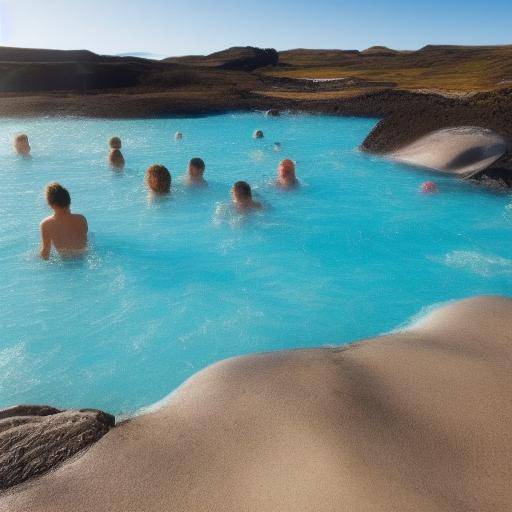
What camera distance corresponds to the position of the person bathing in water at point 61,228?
584 cm

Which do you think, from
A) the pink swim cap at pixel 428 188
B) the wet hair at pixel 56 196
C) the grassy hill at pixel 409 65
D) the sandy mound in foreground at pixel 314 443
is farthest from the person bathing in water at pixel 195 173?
the grassy hill at pixel 409 65

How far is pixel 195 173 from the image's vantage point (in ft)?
31.6

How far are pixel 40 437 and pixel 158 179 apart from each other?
6484 mm

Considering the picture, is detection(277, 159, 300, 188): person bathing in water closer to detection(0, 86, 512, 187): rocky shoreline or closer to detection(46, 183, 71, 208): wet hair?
detection(0, 86, 512, 187): rocky shoreline

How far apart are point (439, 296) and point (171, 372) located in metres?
3.64

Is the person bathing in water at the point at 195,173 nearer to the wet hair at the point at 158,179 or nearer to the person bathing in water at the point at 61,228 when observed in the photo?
the wet hair at the point at 158,179

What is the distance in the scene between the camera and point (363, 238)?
26.5 feet

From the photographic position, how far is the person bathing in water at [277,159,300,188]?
9.82 meters

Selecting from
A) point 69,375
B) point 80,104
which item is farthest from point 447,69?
point 69,375

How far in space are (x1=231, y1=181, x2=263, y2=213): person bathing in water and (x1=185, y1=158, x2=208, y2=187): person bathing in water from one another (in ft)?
5.86

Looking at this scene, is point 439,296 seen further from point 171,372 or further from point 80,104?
point 80,104

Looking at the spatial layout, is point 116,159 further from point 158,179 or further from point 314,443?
point 314,443

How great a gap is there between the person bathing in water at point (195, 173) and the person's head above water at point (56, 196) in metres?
3.98

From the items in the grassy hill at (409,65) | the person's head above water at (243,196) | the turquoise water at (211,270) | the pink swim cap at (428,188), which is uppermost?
the grassy hill at (409,65)
